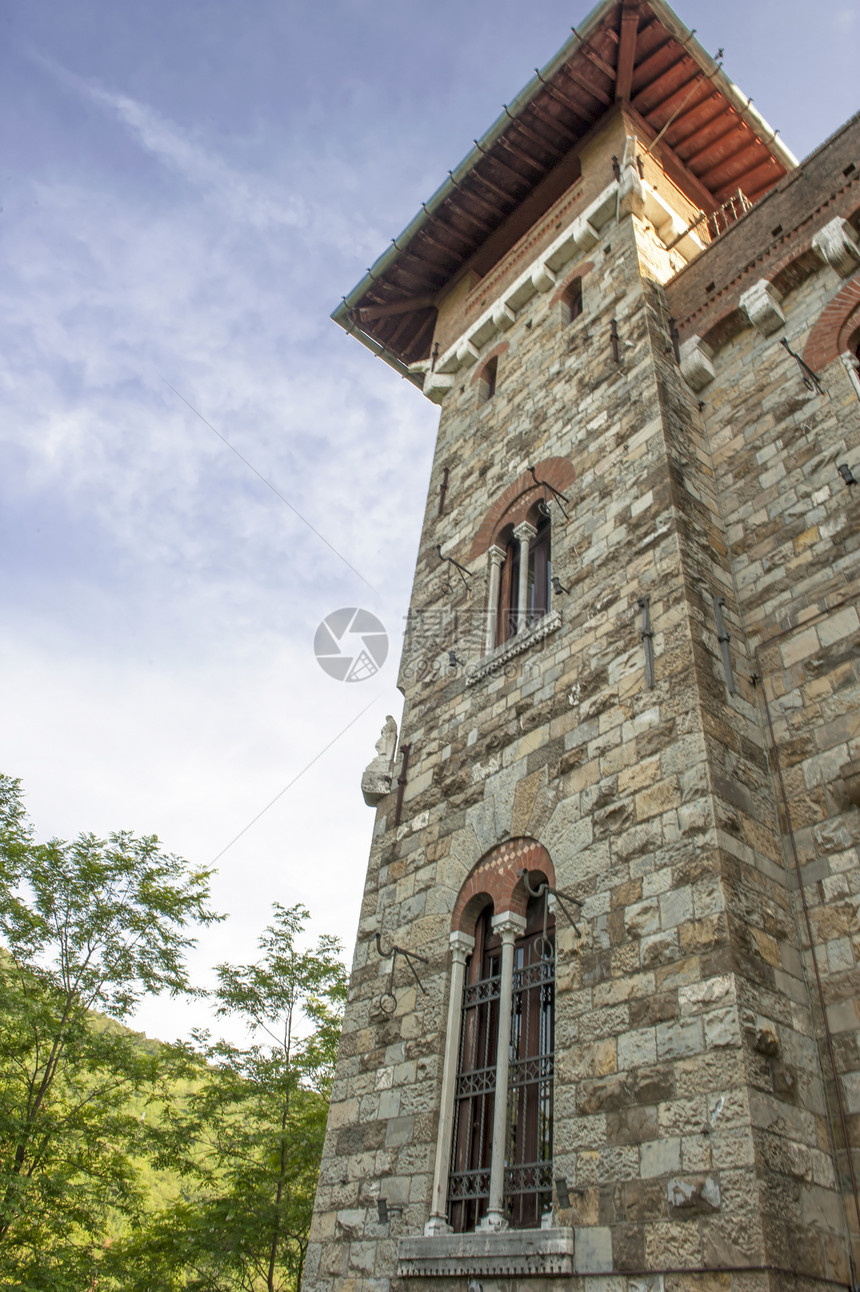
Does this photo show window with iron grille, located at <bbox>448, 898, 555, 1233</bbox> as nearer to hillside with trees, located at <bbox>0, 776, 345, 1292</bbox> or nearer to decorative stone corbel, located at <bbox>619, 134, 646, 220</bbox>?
hillside with trees, located at <bbox>0, 776, 345, 1292</bbox>

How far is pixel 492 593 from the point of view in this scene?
29.2 ft

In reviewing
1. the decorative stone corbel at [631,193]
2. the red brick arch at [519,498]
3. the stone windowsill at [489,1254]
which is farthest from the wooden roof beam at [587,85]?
the stone windowsill at [489,1254]

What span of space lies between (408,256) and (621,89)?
424cm

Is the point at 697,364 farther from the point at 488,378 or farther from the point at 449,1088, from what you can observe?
the point at 449,1088

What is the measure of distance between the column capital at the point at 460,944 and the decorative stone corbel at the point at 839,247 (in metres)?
6.49

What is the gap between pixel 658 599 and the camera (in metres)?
6.40

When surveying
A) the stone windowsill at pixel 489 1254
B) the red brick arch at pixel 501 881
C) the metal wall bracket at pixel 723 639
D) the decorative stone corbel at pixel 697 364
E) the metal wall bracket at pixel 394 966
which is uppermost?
the decorative stone corbel at pixel 697 364

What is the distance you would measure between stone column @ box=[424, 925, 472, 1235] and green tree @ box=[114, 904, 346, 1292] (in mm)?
5613

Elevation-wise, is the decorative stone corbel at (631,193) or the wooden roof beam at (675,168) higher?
the wooden roof beam at (675,168)

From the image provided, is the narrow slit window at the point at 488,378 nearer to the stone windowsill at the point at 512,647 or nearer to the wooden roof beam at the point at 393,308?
the wooden roof beam at the point at 393,308

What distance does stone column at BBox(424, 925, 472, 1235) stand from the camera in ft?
17.8

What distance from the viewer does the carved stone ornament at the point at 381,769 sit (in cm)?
829

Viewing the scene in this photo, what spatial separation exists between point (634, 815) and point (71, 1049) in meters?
7.77

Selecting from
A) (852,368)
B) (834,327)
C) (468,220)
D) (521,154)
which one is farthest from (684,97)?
(852,368)
